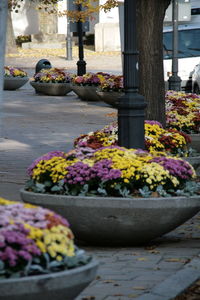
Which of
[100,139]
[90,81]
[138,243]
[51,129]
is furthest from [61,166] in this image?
[90,81]

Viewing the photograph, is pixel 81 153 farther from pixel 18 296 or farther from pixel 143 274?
pixel 18 296

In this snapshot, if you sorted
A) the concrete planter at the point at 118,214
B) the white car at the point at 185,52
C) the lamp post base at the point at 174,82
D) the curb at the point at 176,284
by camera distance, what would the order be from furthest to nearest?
the white car at the point at 185,52, the lamp post base at the point at 174,82, the concrete planter at the point at 118,214, the curb at the point at 176,284

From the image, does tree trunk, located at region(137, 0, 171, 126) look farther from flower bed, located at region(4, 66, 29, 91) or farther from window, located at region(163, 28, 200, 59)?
flower bed, located at region(4, 66, 29, 91)

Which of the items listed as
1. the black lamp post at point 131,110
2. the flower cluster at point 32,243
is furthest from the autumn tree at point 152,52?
the flower cluster at point 32,243

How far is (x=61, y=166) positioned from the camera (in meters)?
9.60

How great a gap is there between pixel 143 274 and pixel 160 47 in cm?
828

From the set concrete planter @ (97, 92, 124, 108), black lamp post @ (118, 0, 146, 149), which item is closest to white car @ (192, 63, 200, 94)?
concrete planter @ (97, 92, 124, 108)

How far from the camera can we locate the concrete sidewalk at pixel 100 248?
24.7ft

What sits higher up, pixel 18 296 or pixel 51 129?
pixel 18 296

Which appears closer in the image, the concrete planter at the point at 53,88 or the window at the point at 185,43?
the concrete planter at the point at 53,88

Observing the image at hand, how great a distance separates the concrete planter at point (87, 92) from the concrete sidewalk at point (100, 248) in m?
1.23

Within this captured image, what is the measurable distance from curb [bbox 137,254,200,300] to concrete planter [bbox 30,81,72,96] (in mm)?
24934

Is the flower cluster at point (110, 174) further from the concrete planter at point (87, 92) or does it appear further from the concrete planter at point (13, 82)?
the concrete planter at point (13, 82)

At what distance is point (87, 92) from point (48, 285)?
83.6ft
